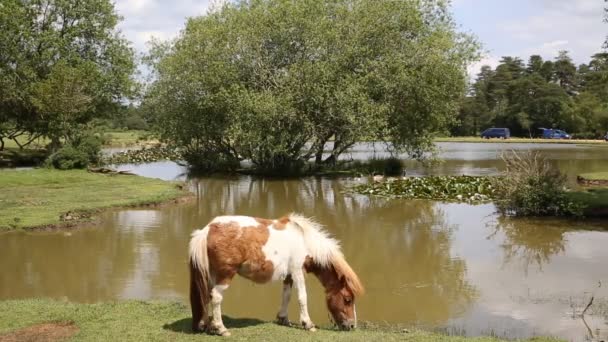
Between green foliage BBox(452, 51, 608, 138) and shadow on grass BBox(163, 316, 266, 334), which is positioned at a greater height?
green foliage BBox(452, 51, 608, 138)

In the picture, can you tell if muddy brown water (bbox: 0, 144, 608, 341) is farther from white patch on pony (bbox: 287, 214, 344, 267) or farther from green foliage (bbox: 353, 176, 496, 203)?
white patch on pony (bbox: 287, 214, 344, 267)

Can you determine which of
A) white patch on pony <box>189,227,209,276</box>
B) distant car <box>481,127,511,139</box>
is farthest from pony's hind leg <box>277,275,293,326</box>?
distant car <box>481,127,511,139</box>

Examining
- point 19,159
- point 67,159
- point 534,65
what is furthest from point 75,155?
point 534,65

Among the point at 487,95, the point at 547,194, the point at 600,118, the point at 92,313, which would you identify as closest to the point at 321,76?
the point at 547,194

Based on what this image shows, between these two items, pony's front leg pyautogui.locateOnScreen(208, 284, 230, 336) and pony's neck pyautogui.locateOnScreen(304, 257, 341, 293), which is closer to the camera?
pony's front leg pyautogui.locateOnScreen(208, 284, 230, 336)

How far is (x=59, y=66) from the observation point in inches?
1388

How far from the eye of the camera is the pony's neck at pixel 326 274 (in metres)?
7.78

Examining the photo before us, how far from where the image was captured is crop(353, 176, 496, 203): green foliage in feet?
75.9

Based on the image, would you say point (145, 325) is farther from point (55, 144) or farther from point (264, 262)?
point (55, 144)

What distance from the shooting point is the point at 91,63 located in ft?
124

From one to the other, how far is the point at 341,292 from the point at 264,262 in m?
1.13

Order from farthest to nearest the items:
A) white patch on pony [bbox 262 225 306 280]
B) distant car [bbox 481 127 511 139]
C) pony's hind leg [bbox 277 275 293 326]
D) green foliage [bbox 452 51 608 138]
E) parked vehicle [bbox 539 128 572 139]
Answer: distant car [bbox 481 127 511 139] < parked vehicle [bbox 539 128 572 139] < green foliage [bbox 452 51 608 138] < pony's hind leg [bbox 277 275 293 326] < white patch on pony [bbox 262 225 306 280]

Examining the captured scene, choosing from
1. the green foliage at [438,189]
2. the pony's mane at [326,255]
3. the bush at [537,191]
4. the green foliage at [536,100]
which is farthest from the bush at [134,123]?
the pony's mane at [326,255]

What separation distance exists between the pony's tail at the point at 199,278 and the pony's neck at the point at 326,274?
1382 millimetres
